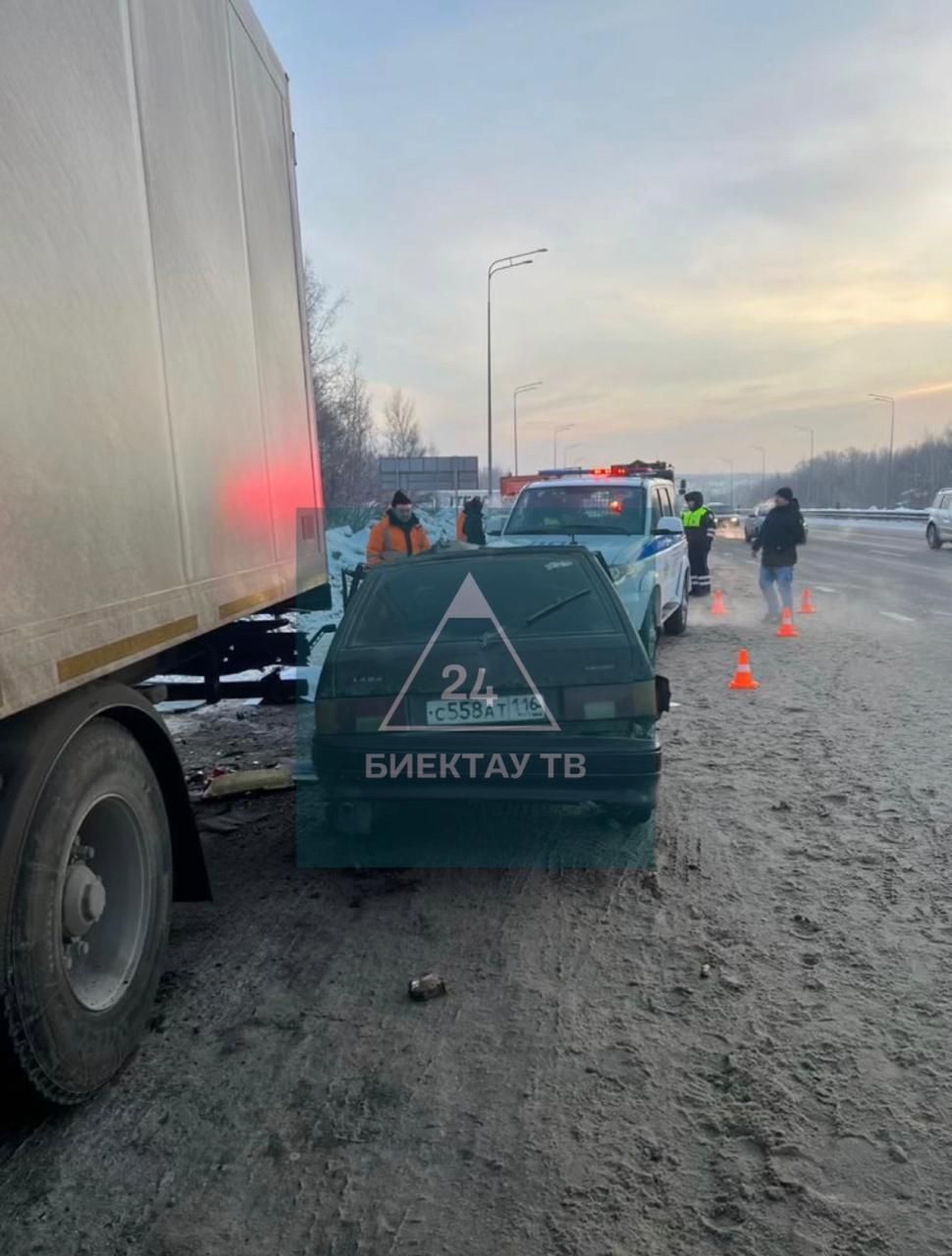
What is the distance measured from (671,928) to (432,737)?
1.31 metres

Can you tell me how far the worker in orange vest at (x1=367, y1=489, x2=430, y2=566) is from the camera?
941 centimetres

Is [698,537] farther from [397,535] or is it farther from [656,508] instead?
[397,535]

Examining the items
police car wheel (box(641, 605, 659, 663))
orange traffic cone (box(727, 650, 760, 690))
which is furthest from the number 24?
orange traffic cone (box(727, 650, 760, 690))

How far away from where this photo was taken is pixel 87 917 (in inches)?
102

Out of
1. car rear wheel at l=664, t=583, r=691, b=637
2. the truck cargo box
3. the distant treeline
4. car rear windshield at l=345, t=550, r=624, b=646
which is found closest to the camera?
the truck cargo box

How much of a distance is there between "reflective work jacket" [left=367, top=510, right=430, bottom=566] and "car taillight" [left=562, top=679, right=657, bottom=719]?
545 cm

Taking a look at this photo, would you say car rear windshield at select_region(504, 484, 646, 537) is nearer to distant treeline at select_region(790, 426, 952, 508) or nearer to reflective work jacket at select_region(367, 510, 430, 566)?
reflective work jacket at select_region(367, 510, 430, 566)

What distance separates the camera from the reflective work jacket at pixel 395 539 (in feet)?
31.0

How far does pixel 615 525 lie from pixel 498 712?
5887 mm

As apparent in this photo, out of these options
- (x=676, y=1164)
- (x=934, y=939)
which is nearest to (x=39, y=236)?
(x=676, y=1164)

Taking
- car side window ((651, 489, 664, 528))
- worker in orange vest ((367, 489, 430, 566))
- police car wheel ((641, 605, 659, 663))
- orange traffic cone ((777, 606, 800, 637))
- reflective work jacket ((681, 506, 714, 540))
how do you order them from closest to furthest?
1. police car wheel ((641, 605, 659, 663))
2. worker in orange vest ((367, 489, 430, 566))
3. car side window ((651, 489, 664, 528))
4. orange traffic cone ((777, 606, 800, 637))
5. reflective work jacket ((681, 506, 714, 540))

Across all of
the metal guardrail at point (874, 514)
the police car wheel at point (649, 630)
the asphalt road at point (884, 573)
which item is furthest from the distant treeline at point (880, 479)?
the police car wheel at point (649, 630)

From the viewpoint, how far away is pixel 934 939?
3541 millimetres

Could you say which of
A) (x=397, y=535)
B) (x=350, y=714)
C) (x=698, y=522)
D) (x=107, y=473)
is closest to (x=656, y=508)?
(x=397, y=535)
